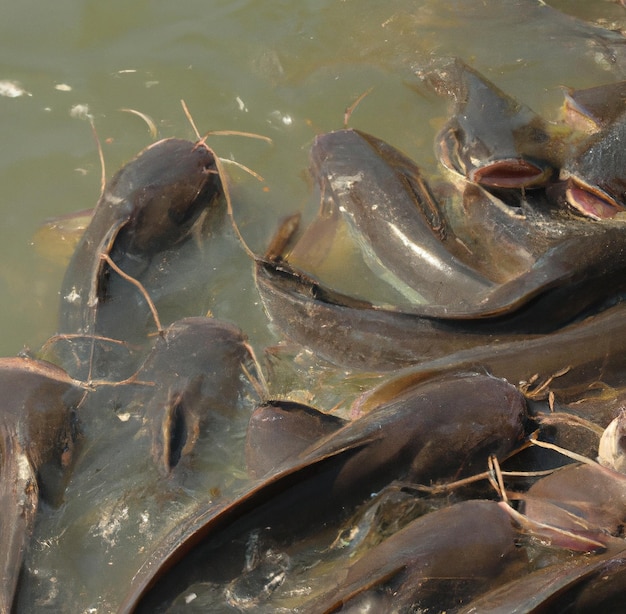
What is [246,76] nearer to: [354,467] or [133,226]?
[133,226]

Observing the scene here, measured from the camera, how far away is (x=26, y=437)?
9.19 feet

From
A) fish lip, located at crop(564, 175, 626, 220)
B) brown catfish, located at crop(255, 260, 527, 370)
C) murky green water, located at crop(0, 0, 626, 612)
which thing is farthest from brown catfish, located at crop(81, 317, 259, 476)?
fish lip, located at crop(564, 175, 626, 220)

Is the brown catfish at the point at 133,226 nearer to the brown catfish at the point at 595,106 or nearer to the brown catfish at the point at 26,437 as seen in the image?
the brown catfish at the point at 26,437

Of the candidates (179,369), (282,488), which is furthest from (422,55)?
(282,488)

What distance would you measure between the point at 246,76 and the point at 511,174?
1768mm

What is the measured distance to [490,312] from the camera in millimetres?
2943

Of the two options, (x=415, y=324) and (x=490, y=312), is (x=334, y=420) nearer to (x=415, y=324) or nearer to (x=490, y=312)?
(x=415, y=324)

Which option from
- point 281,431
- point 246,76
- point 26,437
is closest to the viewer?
point 281,431

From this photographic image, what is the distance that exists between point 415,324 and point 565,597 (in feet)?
3.85

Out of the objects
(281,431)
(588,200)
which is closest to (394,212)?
(588,200)

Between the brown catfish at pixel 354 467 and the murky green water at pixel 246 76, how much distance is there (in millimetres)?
1444

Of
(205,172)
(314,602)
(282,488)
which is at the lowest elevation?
(314,602)

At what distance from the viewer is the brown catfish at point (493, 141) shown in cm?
351

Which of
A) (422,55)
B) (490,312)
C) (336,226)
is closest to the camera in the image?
(490,312)
